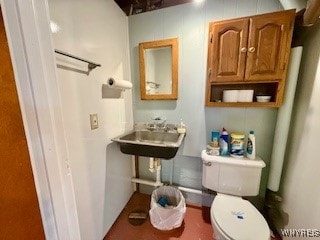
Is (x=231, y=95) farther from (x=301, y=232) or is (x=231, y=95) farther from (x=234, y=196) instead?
Result: (x=301, y=232)

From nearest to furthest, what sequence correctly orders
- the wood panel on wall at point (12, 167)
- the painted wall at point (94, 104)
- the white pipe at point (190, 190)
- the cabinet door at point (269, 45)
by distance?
the wood panel on wall at point (12, 167) → the painted wall at point (94, 104) → the cabinet door at point (269, 45) → the white pipe at point (190, 190)

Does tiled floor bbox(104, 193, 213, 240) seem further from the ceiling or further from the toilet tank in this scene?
the ceiling

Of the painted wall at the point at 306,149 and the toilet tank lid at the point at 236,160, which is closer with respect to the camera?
the painted wall at the point at 306,149

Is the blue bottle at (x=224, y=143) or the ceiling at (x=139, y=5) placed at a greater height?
the ceiling at (x=139, y=5)

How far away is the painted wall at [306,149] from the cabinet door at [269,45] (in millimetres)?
185

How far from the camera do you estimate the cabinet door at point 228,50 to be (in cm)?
113

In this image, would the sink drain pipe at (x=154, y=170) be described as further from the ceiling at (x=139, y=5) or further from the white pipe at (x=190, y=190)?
the ceiling at (x=139, y=5)

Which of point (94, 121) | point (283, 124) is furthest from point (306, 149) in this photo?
point (94, 121)

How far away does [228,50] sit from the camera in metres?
1.18

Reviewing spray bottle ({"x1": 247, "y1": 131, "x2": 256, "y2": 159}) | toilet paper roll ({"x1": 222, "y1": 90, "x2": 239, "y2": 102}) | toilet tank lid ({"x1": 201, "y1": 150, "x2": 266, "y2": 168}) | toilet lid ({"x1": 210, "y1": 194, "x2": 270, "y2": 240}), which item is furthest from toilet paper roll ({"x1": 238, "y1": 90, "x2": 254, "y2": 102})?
toilet lid ({"x1": 210, "y1": 194, "x2": 270, "y2": 240})

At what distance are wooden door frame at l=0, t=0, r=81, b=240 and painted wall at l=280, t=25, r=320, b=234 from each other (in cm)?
145

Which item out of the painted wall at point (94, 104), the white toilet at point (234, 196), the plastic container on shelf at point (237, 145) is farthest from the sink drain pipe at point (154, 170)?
the plastic container on shelf at point (237, 145)

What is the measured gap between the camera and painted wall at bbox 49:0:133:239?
0.91 metres

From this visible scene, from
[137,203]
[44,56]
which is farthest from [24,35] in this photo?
[137,203]
